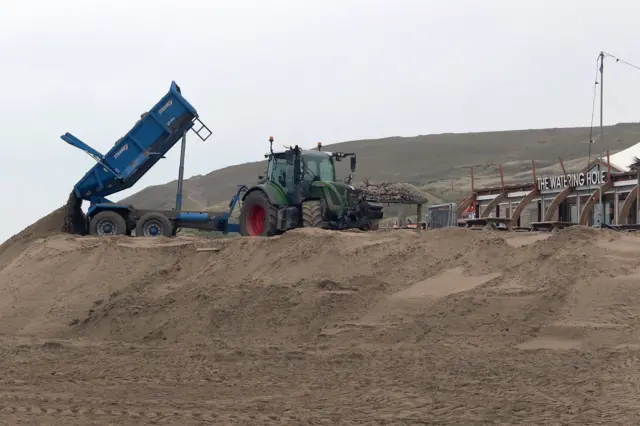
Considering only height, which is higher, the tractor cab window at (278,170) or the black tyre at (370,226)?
the tractor cab window at (278,170)

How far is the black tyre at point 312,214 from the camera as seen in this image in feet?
57.7

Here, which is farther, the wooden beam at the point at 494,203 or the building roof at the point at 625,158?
the building roof at the point at 625,158

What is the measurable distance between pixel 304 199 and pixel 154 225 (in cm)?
504

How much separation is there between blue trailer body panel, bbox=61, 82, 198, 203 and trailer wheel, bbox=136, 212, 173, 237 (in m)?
1.23

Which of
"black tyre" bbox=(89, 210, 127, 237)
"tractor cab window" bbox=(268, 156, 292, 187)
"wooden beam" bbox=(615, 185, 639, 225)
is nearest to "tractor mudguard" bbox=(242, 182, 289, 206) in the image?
"tractor cab window" bbox=(268, 156, 292, 187)

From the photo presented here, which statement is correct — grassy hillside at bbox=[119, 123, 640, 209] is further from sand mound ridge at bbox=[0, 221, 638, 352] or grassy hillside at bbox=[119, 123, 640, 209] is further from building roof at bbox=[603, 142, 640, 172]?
sand mound ridge at bbox=[0, 221, 638, 352]

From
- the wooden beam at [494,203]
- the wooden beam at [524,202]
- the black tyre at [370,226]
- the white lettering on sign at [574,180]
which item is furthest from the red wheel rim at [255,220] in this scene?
the white lettering on sign at [574,180]

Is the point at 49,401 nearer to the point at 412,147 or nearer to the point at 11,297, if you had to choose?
the point at 11,297

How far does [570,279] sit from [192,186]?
2554 inches

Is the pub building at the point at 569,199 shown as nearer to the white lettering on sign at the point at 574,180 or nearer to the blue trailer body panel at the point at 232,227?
the white lettering on sign at the point at 574,180

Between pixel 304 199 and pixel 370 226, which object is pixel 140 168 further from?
pixel 370 226

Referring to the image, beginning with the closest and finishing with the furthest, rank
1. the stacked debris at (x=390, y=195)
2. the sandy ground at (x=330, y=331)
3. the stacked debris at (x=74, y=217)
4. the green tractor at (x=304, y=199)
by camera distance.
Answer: the sandy ground at (x=330, y=331), the green tractor at (x=304, y=199), the stacked debris at (x=74, y=217), the stacked debris at (x=390, y=195)

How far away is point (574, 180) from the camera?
21328 mm

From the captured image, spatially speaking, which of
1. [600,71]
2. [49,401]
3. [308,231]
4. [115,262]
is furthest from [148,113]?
[49,401]
